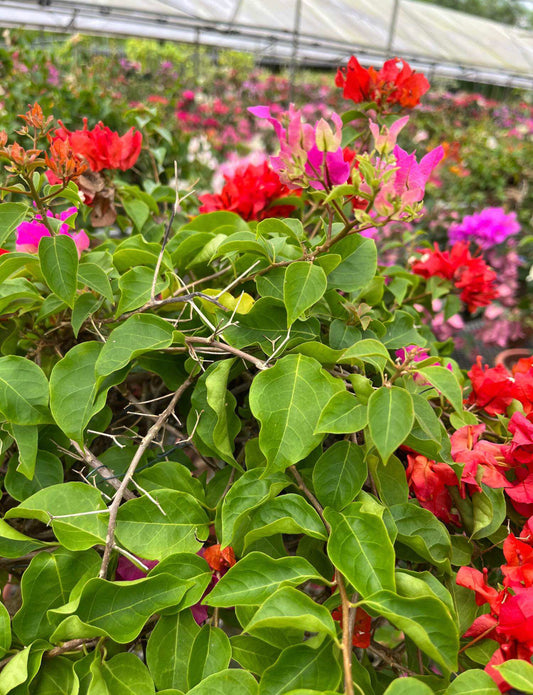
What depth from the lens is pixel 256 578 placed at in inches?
15.1

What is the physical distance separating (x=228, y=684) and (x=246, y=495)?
0.39 feet

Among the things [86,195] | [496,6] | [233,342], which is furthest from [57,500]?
[496,6]

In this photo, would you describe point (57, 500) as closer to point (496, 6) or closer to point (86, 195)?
point (86, 195)

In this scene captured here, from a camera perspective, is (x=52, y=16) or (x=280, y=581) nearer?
(x=280, y=581)

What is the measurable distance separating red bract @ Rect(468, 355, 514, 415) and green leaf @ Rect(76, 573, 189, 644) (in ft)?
1.14

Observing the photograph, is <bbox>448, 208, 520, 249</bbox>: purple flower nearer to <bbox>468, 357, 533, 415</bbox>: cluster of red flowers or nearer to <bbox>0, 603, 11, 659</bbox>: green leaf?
<bbox>468, 357, 533, 415</bbox>: cluster of red flowers

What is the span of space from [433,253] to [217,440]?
1.90 ft

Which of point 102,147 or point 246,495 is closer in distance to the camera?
point 246,495

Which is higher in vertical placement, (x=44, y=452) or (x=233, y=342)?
(x=233, y=342)

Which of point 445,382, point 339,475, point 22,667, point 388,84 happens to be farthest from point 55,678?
point 388,84

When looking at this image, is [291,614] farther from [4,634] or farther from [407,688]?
[4,634]

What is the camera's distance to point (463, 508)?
478 millimetres

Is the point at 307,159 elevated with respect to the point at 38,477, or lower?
elevated

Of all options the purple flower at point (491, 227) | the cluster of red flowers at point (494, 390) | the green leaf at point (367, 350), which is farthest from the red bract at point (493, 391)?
the purple flower at point (491, 227)
